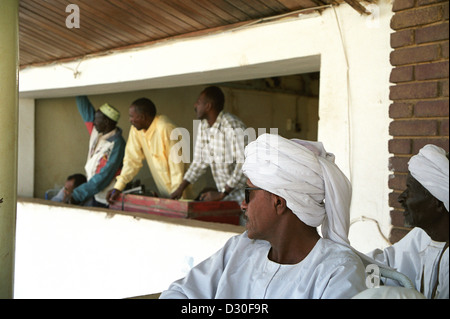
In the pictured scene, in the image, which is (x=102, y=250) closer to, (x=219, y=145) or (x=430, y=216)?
(x=219, y=145)

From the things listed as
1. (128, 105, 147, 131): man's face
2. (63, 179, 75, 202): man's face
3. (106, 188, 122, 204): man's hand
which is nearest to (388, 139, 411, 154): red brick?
(128, 105, 147, 131): man's face

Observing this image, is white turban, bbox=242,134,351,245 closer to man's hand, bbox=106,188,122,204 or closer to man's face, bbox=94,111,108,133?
man's hand, bbox=106,188,122,204

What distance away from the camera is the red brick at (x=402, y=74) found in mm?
2471

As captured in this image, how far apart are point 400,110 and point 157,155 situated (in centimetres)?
303

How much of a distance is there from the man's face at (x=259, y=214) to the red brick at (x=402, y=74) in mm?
1097

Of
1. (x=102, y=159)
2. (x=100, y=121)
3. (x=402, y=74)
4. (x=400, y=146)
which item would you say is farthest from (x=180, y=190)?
(x=402, y=74)

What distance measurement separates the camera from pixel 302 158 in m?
1.74

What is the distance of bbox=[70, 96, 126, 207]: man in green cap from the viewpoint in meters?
5.73

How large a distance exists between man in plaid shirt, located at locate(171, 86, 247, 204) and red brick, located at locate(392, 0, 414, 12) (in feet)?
6.52

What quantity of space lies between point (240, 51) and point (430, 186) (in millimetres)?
1960

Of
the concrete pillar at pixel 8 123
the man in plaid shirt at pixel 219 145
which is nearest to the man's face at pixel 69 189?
the man in plaid shirt at pixel 219 145

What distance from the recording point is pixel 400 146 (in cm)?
254
